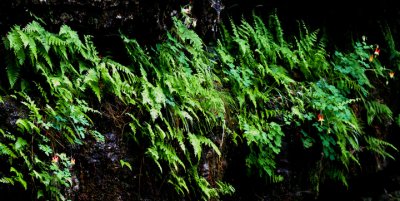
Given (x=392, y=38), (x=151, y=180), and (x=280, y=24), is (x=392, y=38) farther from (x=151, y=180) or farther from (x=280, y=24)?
(x=151, y=180)

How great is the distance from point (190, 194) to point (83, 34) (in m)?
2.18

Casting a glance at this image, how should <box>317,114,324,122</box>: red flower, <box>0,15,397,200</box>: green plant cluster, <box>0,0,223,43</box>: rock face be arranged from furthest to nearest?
<box>317,114,324,122</box>: red flower
<box>0,0,223,43</box>: rock face
<box>0,15,397,200</box>: green plant cluster

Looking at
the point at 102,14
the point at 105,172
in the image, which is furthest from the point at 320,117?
the point at 102,14

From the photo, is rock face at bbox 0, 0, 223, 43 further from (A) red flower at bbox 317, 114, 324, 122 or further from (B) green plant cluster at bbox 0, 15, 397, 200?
(A) red flower at bbox 317, 114, 324, 122

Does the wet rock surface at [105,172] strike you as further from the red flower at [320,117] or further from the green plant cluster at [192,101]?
the red flower at [320,117]

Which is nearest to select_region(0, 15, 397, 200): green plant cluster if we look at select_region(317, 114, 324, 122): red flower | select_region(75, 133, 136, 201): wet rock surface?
select_region(317, 114, 324, 122): red flower

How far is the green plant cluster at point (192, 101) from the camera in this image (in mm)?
3545

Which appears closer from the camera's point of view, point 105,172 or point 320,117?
point 105,172

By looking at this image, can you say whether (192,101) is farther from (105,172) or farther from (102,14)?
(102,14)

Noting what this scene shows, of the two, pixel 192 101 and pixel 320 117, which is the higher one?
pixel 192 101

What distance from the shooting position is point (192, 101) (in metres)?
4.56

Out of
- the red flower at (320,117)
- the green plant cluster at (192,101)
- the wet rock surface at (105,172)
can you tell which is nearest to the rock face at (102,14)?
the green plant cluster at (192,101)

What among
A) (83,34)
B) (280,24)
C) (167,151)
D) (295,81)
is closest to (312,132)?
(295,81)

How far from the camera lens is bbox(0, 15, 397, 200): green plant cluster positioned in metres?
3.54
